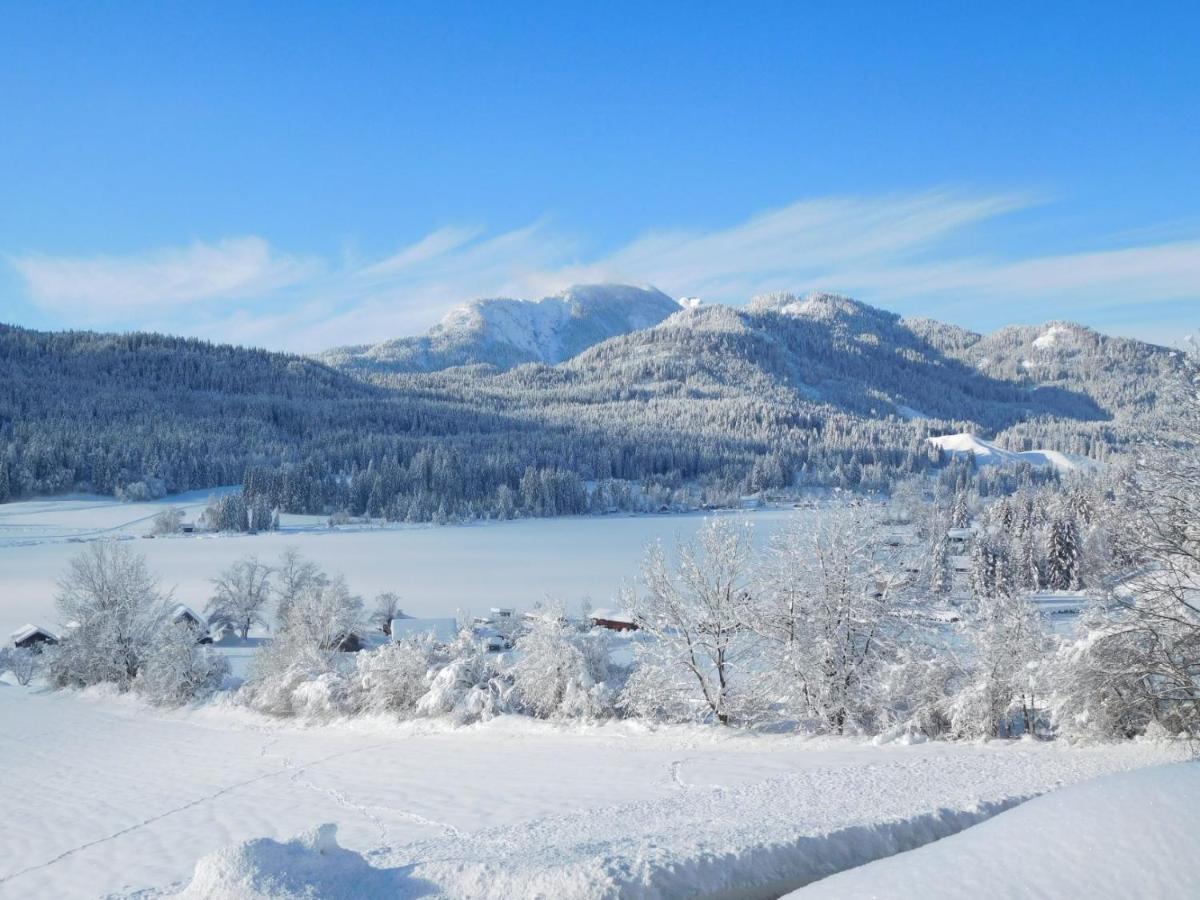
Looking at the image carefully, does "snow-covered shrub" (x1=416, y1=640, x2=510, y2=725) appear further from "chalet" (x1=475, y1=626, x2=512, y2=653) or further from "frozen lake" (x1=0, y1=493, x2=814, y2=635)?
"chalet" (x1=475, y1=626, x2=512, y2=653)

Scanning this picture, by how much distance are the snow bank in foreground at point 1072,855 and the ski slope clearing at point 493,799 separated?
2.16 meters

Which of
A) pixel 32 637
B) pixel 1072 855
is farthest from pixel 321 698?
pixel 32 637

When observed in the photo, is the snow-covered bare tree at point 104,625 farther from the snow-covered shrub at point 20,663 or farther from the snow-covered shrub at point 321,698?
the snow-covered shrub at point 321,698

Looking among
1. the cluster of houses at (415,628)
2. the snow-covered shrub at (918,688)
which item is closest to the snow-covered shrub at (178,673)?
the cluster of houses at (415,628)

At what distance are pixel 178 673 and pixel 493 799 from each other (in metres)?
21.5

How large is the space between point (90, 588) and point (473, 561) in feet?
134

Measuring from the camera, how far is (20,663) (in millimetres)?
41000

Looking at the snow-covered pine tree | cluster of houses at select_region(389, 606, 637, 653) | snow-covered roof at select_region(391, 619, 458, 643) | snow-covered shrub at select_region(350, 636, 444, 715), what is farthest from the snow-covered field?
the snow-covered pine tree

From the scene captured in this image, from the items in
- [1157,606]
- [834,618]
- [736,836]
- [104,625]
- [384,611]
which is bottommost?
[384,611]

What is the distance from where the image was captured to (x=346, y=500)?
119 metres

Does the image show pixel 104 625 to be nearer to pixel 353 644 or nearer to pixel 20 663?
pixel 20 663

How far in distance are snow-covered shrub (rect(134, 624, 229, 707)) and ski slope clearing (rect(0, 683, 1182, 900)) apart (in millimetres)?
1154

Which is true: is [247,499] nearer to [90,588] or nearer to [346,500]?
[346,500]

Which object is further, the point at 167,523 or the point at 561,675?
the point at 167,523
